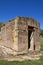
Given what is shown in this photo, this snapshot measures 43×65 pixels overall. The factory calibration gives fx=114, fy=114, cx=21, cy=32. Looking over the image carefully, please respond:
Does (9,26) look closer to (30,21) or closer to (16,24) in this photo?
(16,24)

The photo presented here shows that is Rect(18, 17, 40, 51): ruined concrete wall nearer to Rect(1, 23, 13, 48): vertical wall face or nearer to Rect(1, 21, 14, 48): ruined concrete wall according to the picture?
Rect(1, 21, 14, 48): ruined concrete wall

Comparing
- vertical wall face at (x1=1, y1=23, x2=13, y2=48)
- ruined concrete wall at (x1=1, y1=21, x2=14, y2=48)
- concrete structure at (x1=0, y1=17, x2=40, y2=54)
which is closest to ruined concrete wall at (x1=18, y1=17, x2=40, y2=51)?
concrete structure at (x1=0, y1=17, x2=40, y2=54)

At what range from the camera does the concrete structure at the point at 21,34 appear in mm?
9196

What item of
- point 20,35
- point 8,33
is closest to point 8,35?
point 8,33

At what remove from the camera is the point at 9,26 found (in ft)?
33.7

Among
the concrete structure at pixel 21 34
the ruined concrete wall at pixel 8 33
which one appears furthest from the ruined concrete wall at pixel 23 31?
the ruined concrete wall at pixel 8 33

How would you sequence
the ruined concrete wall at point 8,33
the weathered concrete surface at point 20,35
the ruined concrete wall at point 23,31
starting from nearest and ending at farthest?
the weathered concrete surface at point 20,35, the ruined concrete wall at point 23,31, the ruined concrete wall at point 8,33

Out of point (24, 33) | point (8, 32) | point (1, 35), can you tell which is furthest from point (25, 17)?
point (1, 35)

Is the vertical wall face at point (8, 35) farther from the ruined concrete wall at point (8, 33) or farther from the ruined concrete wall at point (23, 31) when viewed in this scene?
the ruined concrete wall at point (23, 31)

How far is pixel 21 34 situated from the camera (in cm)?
940

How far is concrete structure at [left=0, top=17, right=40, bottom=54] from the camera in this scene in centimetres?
920

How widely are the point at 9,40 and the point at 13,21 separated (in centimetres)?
180

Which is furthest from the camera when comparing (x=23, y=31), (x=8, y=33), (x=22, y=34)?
(x=8, y=33)

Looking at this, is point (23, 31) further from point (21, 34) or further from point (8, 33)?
point (8, 33)
